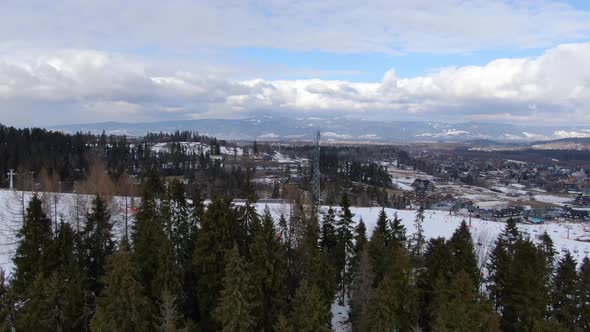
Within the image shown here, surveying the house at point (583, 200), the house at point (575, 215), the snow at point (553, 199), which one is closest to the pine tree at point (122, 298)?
the house at point (575, 215)

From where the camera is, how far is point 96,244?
3172cm

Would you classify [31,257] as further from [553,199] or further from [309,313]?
[553,199]

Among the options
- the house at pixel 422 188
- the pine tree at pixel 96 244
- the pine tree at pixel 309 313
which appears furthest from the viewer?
the house at pixel 422 188

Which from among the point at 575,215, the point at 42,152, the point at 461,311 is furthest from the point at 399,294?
the point at 575,215

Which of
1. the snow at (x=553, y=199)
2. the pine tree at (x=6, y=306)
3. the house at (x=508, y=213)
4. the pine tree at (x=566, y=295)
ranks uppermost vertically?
the pine tree at (x=6, y=306)


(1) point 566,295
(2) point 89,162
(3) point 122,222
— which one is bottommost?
(1) point 566,295

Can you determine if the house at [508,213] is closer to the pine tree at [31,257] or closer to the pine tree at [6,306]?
the pine tree at [31,257]

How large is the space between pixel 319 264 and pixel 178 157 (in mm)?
102293

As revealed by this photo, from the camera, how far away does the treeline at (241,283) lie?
22406 millimetres

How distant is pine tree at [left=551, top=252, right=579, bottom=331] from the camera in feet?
93.6

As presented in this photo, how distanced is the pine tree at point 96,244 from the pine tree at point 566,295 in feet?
104

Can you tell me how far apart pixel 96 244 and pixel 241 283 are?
49.7 ft

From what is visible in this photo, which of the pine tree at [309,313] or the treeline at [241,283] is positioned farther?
the treeline at [241,283]

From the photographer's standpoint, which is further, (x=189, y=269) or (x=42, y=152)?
(x=42, y=152)
